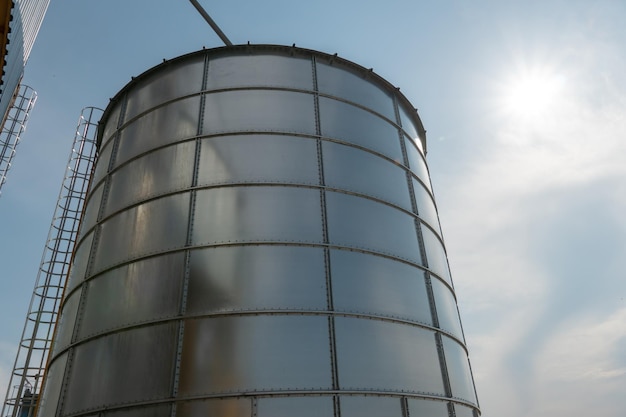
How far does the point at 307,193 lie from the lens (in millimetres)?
7816

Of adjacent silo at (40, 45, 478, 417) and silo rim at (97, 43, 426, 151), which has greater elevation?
silo rim at (97, 43, 426, 151)

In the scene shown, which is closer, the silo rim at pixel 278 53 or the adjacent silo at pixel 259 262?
the adjacent silo at pixel 259 262

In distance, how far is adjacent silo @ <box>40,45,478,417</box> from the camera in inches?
252

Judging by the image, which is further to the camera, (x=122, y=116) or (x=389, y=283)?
(x=122, y=116)

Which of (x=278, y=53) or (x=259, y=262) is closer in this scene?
(x=259, y=262)

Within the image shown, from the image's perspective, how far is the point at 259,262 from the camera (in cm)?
705

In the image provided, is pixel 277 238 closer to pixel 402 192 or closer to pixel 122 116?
pixel 402 192

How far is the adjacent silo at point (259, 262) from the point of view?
6398mm

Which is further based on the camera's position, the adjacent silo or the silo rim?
the silo rim

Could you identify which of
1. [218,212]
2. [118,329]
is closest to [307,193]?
[218,212]

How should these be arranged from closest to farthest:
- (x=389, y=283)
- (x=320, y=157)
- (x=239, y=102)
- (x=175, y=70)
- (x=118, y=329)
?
(x=118, y=329) < (x=389, y=283) < (x=320, y=157) < (x=239, y=102) < (x=175, y=70)

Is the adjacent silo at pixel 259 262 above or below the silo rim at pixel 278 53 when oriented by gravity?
below

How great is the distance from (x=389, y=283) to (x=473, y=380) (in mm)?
3166

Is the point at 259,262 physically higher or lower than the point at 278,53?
lower
